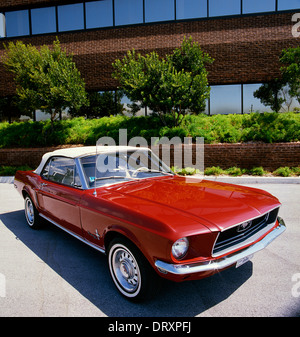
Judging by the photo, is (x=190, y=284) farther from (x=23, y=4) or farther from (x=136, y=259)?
(x=23, y=4)

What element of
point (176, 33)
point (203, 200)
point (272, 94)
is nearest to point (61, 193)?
point (203, 200)

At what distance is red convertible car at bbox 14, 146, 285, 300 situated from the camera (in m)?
2.31

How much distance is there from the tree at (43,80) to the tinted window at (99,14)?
4.28 m

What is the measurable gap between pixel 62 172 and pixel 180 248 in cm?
243

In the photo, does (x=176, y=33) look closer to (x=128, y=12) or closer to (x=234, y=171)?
(x=128, y=12)

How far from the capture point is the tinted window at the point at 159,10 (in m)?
14.9

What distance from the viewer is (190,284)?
9.85ft

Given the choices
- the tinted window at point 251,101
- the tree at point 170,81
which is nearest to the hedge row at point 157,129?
the tree at point 170,81

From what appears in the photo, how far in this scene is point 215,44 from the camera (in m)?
14.4

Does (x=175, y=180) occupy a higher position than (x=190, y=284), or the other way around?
(x=175, y=180)

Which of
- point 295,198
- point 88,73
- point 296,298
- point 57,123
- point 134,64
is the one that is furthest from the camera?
point 88,73

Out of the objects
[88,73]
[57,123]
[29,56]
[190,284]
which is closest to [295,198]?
[190,284]

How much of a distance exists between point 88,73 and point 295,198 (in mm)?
13419
